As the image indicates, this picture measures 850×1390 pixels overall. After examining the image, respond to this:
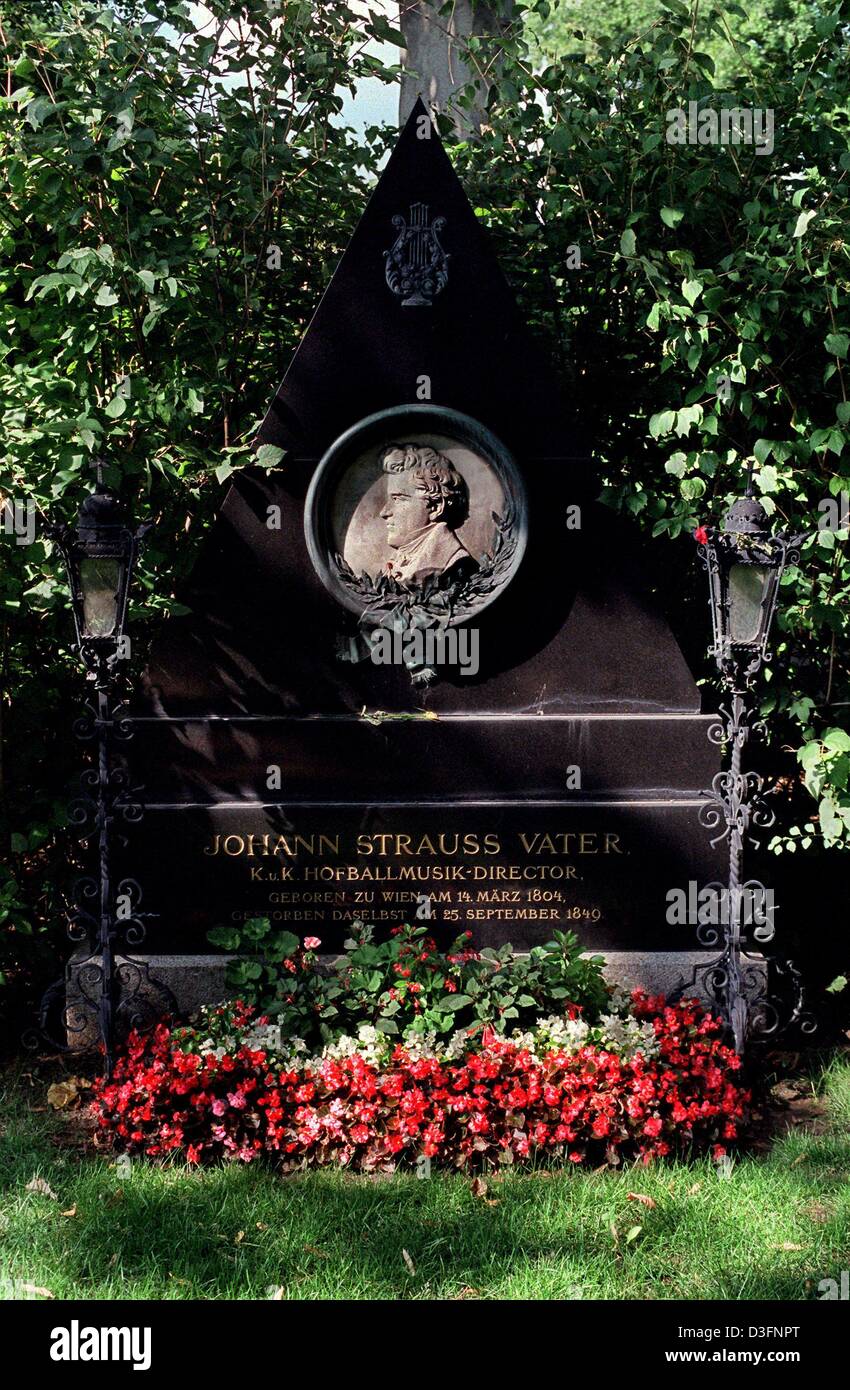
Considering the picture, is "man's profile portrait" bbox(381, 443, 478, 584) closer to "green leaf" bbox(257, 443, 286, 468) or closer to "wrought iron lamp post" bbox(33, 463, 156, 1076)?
"green leaf" bbox(257, 443, 286, 468)

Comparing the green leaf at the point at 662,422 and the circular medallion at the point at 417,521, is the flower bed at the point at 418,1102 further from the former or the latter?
the green leaf at the point at 662,422

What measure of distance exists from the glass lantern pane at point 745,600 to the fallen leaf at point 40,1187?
3376 millimetres

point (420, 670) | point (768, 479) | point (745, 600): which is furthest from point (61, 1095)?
point (768, 479)

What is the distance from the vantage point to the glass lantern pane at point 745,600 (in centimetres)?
511

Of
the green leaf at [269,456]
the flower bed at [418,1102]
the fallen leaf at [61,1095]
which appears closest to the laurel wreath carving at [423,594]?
the green leaf at [269,456]

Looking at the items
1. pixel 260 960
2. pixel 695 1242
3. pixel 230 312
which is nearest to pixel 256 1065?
pixel 260 960

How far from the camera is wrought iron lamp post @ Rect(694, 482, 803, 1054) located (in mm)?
5082

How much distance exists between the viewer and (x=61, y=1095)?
17.6 ft

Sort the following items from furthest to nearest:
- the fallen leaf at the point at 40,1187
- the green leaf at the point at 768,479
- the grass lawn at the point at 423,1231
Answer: the green leaf at the point at 768,479
the fallen leaf at the point at 40,1187
the grass lawn at the point at 423,1231

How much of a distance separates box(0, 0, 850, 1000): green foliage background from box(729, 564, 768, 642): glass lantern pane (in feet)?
3.20

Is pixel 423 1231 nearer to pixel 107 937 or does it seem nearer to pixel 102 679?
pixel 107 937

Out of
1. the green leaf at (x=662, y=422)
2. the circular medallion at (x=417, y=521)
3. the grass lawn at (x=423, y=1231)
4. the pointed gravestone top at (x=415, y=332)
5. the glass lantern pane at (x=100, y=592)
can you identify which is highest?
the pointed gravestone top at (x=415, y=332)

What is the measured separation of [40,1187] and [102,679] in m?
1.92
